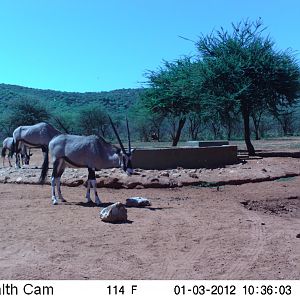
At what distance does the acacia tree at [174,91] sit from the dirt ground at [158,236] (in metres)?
12.7

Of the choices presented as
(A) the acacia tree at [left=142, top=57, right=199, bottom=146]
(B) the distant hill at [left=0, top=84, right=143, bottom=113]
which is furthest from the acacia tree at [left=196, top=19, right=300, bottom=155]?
(B) the distant hill at [left=0, top=84, right=143, bottom=113]

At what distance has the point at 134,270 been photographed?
22.1 ft

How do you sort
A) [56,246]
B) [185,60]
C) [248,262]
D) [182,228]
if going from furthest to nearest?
[185,60]
[182,228]
[56,246]
[248,262]

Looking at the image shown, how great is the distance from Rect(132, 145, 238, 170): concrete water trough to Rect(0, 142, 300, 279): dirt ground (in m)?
2.84

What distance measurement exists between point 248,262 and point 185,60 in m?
26.1

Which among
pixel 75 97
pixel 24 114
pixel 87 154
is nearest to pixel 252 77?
pixel 87 154

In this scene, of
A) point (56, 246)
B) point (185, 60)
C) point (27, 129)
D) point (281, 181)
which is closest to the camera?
point (56, 246)

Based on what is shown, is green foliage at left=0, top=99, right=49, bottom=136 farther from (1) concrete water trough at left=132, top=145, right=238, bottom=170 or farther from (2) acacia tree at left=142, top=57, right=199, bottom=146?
Result: (1) concrete water trough at left=132, top=145, right=238, bottom=170

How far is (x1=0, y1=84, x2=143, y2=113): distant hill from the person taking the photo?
76.9 m

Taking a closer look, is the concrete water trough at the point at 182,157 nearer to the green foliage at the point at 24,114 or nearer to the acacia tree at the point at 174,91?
the acacia tree at the point at 174,91

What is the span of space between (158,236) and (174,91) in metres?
20.1

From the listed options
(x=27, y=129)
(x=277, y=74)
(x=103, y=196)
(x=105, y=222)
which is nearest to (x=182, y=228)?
(x=105, y=222)

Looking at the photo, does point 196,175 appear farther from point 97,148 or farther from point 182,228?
point 182,228

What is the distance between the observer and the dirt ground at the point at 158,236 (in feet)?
22.1
